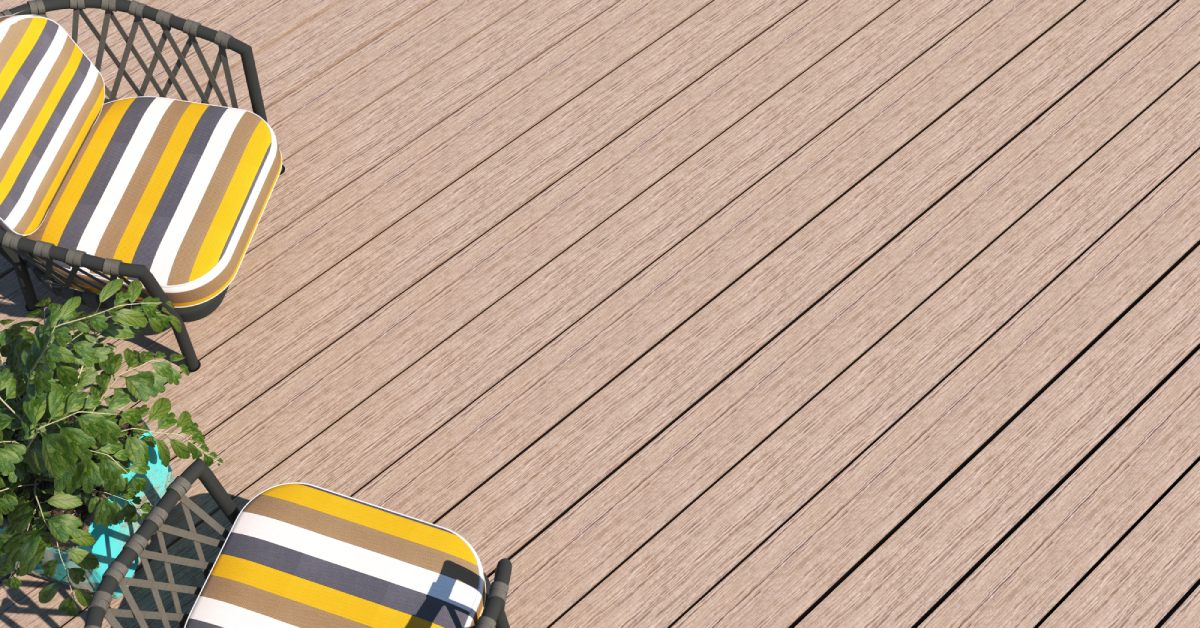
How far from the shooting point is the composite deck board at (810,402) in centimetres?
244

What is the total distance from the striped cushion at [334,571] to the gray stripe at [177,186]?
734mm

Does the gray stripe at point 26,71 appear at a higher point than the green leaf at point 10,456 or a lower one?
higher

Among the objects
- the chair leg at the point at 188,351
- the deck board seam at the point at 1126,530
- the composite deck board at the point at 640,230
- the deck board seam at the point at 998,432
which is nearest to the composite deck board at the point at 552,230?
the composite deck board at the point at 640,230

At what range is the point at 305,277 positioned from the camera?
2.82m

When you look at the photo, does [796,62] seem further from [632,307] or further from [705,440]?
[705,440]

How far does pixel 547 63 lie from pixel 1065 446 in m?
1.85

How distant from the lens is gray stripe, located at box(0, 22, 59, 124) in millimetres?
2424

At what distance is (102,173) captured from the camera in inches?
100

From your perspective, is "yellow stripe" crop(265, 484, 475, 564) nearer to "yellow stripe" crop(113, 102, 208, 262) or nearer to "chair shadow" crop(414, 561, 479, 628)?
"chair shadow" crop(414, 561, 479, 628)

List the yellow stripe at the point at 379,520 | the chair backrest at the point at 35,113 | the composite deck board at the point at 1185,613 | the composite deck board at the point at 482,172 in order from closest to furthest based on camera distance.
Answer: the yellow stripe at the point at 379,520 < the composite deck board at the point at 1185,613 < the chair backrest at the point at 35,113 < the composite deck board at the point at 482,172

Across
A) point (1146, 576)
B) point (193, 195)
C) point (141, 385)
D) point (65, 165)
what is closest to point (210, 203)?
point (193, 195)

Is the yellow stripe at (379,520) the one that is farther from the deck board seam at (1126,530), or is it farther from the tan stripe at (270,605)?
the deck board seam at (1126,530)

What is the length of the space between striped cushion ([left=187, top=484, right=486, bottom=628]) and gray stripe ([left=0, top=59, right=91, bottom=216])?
3.31 feet

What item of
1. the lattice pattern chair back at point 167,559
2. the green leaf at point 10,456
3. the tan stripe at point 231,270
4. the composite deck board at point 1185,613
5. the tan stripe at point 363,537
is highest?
the composite deck board at point 1185,613
